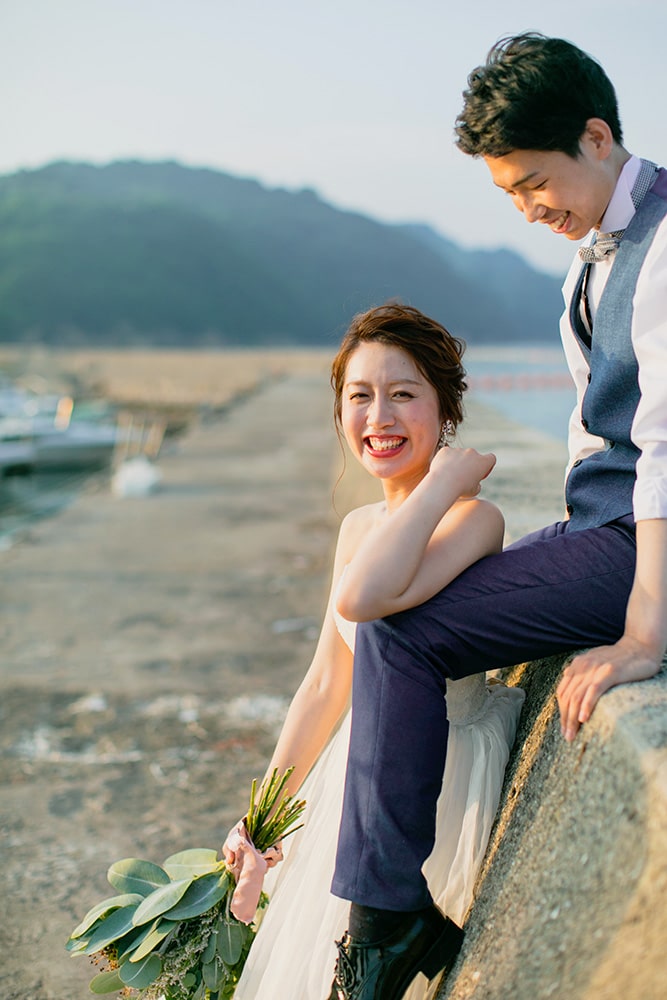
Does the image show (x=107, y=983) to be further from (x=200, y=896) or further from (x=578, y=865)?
(x=578, y=865)

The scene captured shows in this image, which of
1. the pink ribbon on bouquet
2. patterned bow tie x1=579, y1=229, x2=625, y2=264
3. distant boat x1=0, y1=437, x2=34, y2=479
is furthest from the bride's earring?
distant boat x1=0, y1=437, x2=34, y2=479

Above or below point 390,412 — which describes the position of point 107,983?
below

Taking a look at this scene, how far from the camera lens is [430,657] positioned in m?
1.77

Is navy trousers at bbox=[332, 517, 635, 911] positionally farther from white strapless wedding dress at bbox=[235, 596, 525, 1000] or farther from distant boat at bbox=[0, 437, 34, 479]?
distant boat at bbox=[0, 437, 34, 479]

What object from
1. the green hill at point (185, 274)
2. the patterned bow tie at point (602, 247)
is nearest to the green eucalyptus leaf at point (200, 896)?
the patterned bow tie at point (602, 247)

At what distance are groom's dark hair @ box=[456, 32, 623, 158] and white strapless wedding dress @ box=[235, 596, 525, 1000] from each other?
0.97 m

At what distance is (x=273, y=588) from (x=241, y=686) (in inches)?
82.8

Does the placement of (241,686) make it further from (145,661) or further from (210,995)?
(210,995)

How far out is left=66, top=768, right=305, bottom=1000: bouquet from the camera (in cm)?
202

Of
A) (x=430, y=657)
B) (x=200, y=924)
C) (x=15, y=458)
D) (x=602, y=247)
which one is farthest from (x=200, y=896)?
(x=15, y=458)

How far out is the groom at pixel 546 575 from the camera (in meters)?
1.71

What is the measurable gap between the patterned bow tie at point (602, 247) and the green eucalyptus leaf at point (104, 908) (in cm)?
155

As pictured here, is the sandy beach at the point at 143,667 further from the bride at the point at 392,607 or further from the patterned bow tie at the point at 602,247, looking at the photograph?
the patterned bow tie at the point at 602,247

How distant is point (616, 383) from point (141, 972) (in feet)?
4.67
